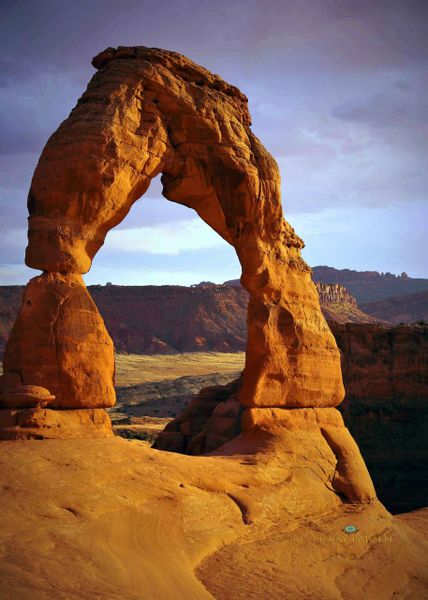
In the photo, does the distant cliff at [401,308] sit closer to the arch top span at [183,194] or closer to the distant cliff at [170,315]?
the distant cliff at [170,315]

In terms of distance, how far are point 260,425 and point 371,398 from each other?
503 inches

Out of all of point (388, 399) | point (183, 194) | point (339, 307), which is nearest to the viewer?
point (183, 194)

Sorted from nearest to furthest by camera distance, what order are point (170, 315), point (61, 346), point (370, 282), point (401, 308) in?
point (61, 346)
point (170, 315)
point (401, 308)
point (370, 282)

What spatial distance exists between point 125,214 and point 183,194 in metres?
1.89

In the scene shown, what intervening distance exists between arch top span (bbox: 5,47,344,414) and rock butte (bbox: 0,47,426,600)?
0.03 meters

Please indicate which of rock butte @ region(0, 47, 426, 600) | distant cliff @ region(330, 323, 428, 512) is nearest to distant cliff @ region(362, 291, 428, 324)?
distant cliff @ region(330, 323, 428, 512)

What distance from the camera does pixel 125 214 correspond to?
11070 mm

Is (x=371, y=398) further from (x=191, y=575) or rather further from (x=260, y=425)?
(x=191, y=575)

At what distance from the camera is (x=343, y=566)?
9430 millimetres

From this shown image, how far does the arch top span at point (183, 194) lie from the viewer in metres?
9.95

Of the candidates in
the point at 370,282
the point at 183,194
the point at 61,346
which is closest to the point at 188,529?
the point at 61,346

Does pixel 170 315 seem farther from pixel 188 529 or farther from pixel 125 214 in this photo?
pixel 188 529

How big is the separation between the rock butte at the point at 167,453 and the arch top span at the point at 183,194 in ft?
0.09

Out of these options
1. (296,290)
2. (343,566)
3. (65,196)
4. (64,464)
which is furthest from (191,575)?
(296,290)
